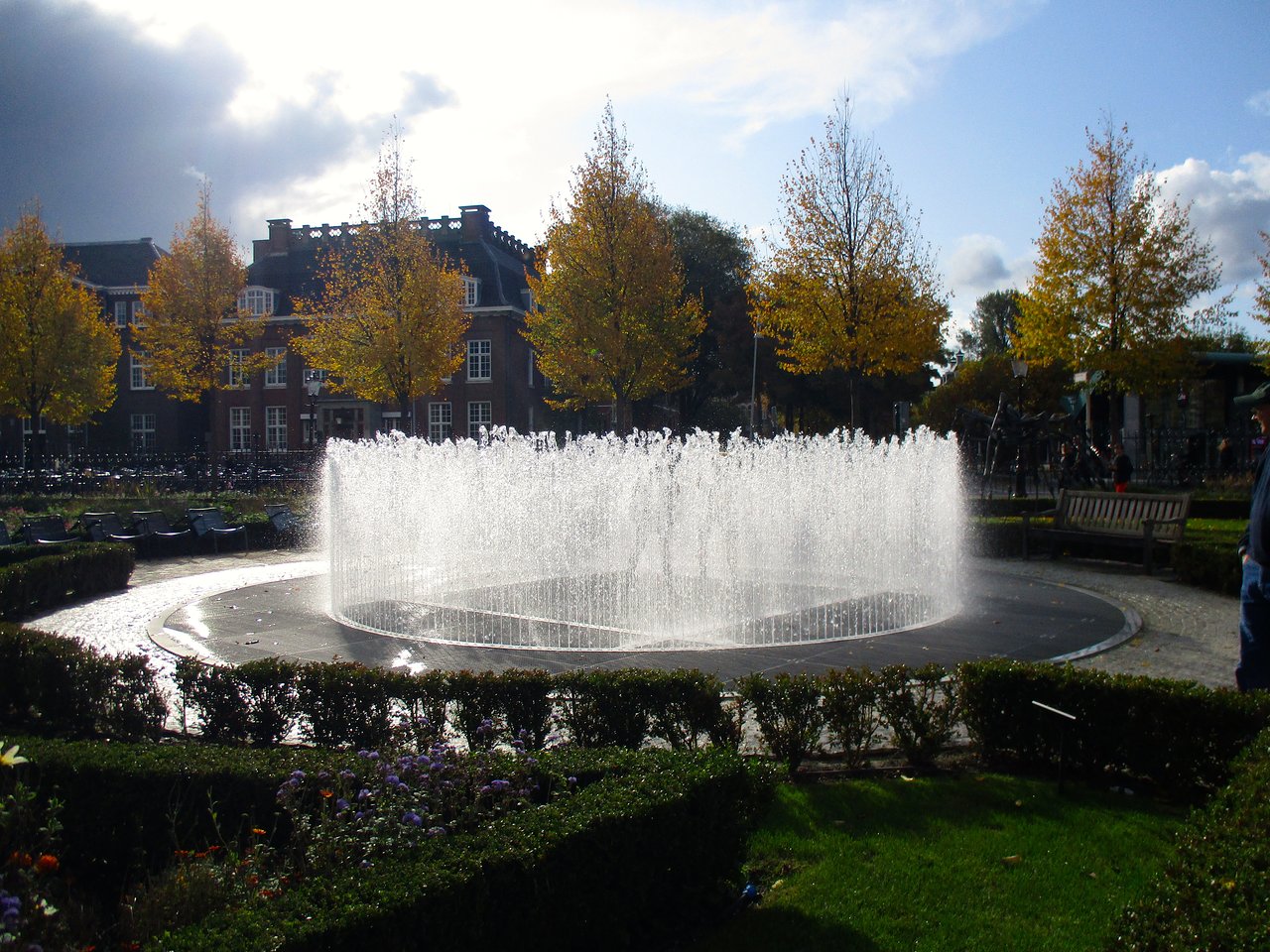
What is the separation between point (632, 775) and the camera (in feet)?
14.1

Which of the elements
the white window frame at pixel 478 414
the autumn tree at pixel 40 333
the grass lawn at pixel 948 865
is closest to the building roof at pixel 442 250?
the white window frame at pixel 478 414

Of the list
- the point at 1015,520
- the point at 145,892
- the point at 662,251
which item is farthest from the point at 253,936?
the point at 662,251

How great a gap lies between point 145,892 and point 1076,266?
1121 inches

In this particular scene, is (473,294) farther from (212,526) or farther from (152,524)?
(152,524)

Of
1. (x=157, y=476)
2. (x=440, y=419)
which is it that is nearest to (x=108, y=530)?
(x=157, y=476)

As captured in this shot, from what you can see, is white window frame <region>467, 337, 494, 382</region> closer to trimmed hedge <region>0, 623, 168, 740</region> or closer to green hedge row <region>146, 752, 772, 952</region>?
trimmed hedge <region>0, 623, 168, 740</region>

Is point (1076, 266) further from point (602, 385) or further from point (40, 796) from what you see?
point (40, 796)

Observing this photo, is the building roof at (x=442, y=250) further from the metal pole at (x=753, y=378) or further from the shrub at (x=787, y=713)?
the shrub at (x=787, y=713)

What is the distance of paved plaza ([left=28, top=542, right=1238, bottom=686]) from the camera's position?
862cm

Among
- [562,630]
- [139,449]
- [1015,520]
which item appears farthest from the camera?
[139,449]

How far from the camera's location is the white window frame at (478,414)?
46.2 m

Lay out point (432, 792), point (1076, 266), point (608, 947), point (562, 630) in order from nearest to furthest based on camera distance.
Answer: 1. point (608, 947)
2. point (432, 792)
3. point (562, 630)
4. point (1076, 266)

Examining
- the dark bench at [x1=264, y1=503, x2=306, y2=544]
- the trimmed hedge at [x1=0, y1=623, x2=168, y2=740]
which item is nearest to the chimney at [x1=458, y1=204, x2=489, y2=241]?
the dark bench at [x1=264, y1=503, x2=306, y2=544]

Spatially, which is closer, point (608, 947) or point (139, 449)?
point (608, 947)
